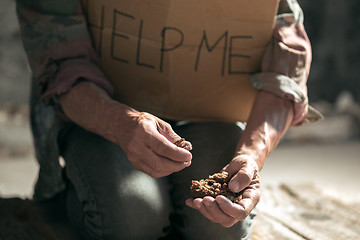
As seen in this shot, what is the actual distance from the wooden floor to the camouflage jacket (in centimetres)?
17

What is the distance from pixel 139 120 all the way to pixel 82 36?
37 cm

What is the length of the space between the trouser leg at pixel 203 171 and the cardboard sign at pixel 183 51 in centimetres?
5

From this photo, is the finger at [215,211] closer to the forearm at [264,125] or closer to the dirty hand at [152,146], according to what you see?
the dirty hand at [152,146]

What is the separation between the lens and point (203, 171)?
1106 millimetres

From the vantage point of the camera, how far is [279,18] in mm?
1163

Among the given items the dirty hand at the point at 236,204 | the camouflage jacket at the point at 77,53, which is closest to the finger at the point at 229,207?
the dirty hand at the point at 236,204

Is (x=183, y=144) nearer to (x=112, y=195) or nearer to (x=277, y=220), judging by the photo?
(x=112, y=195)

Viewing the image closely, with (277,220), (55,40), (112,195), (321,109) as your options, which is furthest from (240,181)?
(321,109)

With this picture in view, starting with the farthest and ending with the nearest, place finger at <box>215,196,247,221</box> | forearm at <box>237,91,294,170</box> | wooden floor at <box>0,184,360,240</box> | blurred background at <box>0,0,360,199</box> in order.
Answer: blurred background at <box>0,0,360,199</box> < wooden floor at <box>0,184,360,240</box> < forearm at <box>237,91,294,170</box> < finger at <box>215,196,247,221</box>

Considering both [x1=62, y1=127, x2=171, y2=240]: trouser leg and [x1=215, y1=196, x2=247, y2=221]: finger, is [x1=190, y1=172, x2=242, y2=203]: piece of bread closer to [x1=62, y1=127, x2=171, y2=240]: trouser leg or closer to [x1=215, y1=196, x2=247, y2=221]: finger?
Answer: [x1=215, y1=196, x2=247, y2=221]: finger

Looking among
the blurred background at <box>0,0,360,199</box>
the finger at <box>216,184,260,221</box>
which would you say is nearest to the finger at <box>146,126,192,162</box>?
the finger at <box>216,184,260,221</box>

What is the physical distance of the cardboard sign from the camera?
1106mm

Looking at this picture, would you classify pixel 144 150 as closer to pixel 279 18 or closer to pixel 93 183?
pixel 93 183

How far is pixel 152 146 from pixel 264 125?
34cm
